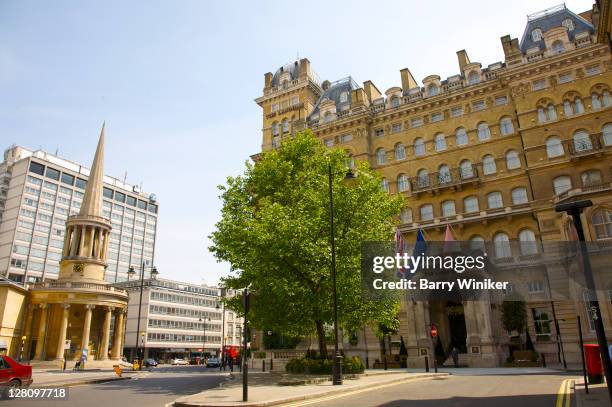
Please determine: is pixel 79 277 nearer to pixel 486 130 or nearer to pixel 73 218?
pixel 73 218

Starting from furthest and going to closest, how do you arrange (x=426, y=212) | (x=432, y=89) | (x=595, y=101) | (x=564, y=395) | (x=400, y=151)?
1. (x=400, y=151)
2. (x=432, y=89)
3. (x=426, y=212)
4. (x=595, y=101)
5. (x=564, y=395)

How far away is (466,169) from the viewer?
129 feet

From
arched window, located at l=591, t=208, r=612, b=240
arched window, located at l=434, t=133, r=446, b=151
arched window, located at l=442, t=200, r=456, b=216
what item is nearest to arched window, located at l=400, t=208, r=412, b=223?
arched window, located at l=442, t=200, r=456, b=216

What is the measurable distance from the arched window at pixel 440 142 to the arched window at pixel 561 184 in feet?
33.3

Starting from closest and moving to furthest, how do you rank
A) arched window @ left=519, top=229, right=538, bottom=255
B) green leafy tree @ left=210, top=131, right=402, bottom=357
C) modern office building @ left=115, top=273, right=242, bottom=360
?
green leafy tree @ left=210, top=131, right=402, bottom=357
arched window @ left=519, top=229, right=538, bottom=255
modern office building @ left=115, top=273, right=242, bottom=360

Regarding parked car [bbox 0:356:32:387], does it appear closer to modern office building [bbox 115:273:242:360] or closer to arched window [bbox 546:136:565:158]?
arched window [bbox 546:136:565:158]

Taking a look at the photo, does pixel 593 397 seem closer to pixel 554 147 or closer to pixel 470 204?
pixel 470 204

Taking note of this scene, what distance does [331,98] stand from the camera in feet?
175

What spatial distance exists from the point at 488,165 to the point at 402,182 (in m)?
7.93

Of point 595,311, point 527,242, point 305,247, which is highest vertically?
point 527,242

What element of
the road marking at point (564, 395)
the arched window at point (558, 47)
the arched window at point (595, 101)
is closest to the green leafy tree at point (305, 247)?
the road marking at point (564, 395)

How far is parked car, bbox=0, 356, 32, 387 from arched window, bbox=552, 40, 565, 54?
42.5m

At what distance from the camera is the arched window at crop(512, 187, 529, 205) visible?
119ft

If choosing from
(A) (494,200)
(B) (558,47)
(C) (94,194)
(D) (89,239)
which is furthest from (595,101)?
(D) (89,239)
